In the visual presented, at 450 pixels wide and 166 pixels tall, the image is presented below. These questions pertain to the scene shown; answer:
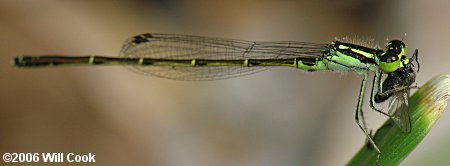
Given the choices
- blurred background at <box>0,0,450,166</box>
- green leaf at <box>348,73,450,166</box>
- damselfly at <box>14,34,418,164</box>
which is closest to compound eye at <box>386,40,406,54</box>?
damselfly at <box>14,34,418,164</box>

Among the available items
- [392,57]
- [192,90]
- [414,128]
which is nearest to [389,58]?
[392,57]

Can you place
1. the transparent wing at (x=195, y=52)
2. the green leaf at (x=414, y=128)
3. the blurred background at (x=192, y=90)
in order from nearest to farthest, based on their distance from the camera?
the green leaf at (x=414, y=128), the transparent wing at (x=195, y=52), the blurred background at (x=192, y=90)

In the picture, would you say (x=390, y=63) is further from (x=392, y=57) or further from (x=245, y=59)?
(x=245, y=59)

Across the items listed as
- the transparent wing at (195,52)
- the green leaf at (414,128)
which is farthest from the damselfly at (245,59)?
the green leaf at (414,128)

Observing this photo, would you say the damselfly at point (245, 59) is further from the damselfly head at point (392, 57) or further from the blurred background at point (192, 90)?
the blurred background at point (192, 90)

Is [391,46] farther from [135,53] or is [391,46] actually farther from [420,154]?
[135,53]

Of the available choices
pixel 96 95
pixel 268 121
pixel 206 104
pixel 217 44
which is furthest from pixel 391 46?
pixel 96 95
